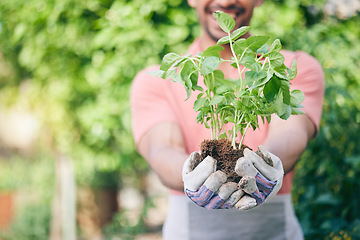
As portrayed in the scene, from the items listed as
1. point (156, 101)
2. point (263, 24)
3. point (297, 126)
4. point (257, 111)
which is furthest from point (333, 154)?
point (257, 111)

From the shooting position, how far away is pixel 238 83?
1209 mm

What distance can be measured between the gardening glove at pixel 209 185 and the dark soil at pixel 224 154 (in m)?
0.03

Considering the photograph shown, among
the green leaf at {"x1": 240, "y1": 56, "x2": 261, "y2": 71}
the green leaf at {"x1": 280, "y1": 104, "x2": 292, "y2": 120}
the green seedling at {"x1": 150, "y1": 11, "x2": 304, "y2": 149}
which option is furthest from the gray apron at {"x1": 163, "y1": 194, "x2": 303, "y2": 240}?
the green leaf at {"x1": 240, "y1": 56, "x2": 261, "y2": 71}

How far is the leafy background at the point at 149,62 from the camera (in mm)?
2553

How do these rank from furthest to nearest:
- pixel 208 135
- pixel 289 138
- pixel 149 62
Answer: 1. pixel 149 62
2. pixel 208 135
3. pixel 289 138

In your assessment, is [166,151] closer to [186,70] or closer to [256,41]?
[186,70]

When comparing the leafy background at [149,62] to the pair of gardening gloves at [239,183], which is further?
the leafy background at [149,62]

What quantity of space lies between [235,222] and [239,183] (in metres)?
0.64

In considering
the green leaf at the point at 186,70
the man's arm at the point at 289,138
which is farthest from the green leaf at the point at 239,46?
the man's arm at the point at 289,138

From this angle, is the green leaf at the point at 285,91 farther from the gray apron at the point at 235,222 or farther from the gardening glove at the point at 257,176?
the gray apron at the point at 235,222

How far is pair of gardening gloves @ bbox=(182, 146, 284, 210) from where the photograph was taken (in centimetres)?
110

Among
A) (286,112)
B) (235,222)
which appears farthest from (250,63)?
(235,222)

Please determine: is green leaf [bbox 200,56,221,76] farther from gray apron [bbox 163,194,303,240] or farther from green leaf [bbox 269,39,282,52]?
gray apron [bbox 163,194,303,240]

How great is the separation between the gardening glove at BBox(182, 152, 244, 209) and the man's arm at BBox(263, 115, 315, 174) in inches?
14.2
